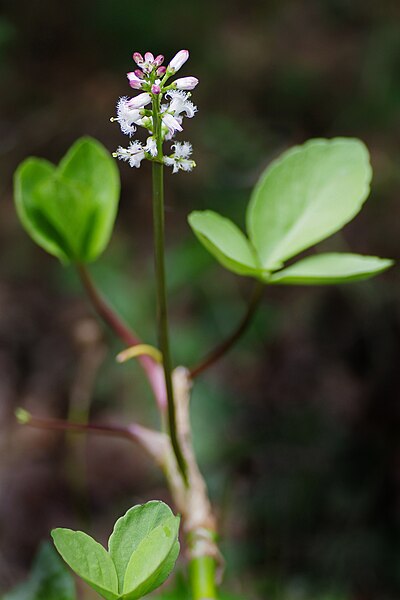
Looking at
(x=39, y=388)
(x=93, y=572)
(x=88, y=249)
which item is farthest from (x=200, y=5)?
(x=93, y=572)

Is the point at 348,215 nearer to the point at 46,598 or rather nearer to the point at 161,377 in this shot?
the point at 161,377

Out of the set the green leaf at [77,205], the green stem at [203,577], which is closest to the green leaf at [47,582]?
the green stem at [203,577]

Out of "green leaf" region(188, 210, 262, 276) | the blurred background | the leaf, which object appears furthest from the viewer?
the blurred background

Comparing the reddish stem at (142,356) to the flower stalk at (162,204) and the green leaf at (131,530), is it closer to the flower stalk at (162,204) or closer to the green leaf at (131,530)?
the flower stalk at (162,204)

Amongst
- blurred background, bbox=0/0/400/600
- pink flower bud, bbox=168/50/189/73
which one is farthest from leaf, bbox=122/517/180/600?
blurred background, bbox=0/0/400/600

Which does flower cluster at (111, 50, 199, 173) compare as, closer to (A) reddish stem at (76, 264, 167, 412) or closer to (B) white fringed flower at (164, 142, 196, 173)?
(B) white fringed flower at (164, 142, 196, 173)

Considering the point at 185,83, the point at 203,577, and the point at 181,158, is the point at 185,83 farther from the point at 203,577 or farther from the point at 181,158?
the point at 203,577

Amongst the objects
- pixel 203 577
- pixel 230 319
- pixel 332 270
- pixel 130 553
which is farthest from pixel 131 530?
pixel 230 319
